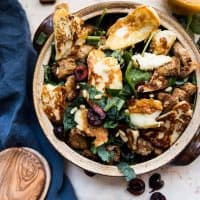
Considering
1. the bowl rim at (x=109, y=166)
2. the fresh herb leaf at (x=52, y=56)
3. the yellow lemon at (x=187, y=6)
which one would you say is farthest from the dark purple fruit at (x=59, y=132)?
the yellow lemon at (x=187, y=6)

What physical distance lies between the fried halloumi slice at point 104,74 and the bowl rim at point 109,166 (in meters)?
0.09

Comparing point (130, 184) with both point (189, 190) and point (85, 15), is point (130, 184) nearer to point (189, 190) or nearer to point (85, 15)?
point (189, 190)

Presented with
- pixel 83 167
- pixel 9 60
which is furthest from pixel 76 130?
pixel 9 60

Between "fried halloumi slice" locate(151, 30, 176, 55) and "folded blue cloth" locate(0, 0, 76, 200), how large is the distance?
0.21 metres

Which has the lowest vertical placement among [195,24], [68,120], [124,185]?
[124,185]

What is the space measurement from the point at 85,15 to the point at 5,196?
1.05 ft

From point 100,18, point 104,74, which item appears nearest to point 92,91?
point 104,74

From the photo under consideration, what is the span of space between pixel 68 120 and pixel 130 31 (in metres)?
0.17

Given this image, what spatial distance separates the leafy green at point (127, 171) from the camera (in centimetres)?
93

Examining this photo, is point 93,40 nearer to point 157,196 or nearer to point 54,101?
point 54,101

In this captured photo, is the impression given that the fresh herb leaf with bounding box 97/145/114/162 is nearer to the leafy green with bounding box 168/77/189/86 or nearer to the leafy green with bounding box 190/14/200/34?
the leafy green with bounding box 168/77/189/86

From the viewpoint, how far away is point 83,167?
3.08ft

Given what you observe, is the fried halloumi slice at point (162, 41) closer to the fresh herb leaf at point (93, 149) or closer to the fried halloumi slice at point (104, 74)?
the fried halloumi slice at point (104, 74)

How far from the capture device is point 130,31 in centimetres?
94
